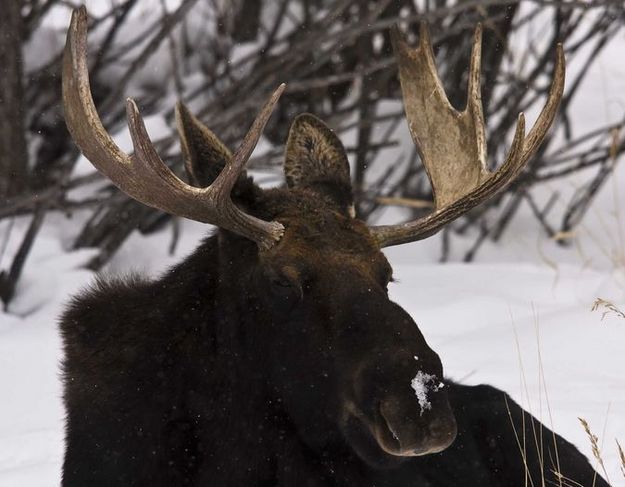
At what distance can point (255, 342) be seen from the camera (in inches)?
128

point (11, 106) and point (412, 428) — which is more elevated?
point (11, 106)

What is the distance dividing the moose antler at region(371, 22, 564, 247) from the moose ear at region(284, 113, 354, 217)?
0.28 meters

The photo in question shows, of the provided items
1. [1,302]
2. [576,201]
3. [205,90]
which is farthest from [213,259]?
[576,201]

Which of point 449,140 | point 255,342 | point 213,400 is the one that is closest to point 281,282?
point 255,342

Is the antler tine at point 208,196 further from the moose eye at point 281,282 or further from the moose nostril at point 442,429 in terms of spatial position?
the moose nostril at point 442,429

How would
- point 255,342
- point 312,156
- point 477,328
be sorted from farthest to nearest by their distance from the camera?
point 477,328 → point 312,156 → point 255,342

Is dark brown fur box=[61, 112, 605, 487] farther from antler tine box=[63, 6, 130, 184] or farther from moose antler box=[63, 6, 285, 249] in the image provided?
antler tine box=[63, 6, 130, 184]

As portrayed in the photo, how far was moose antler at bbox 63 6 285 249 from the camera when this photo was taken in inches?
119

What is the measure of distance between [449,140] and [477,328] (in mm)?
2247

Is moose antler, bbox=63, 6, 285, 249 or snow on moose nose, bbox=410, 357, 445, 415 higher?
moose antler, bbox=63, 6, 285, 249

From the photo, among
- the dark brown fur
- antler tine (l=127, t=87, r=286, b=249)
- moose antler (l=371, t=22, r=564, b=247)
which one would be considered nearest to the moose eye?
the dark brown fur

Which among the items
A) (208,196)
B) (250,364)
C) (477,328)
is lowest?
(250,364)

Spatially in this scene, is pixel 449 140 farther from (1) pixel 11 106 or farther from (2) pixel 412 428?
(1) pixel 11 106

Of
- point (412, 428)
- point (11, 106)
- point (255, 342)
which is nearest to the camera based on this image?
point (412, 428)
